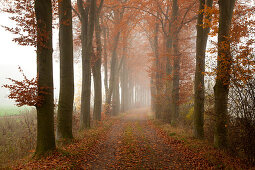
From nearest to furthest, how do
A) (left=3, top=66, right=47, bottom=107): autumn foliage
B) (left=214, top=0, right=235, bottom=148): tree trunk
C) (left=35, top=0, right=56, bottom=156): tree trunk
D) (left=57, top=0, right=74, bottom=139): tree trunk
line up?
Answer: 1. (left=3, top=66, right=47, bottom=107): autumn foliage
2. (left=35, top=0, right=56, bottom=156): tree trunk
3. (left=214, top=0, right=235, bottom=148): tree trunk
4. (left=57, top=0, right=74, bottom=139): tree trunk

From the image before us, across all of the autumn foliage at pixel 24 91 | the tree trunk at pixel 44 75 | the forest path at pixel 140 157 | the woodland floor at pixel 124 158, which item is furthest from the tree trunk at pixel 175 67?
the autumn foliage at pixel 24 91

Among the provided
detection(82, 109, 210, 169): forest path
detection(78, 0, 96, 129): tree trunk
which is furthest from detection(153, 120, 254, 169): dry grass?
detection(78, 0, 96, 129): tree trunk

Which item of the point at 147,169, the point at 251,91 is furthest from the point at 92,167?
the point at 251,91

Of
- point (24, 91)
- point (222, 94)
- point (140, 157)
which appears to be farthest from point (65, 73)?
point (222, 94)

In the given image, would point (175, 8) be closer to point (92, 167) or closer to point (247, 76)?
point (247, 76)

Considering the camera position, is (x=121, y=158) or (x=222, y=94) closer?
(x=222, y=94)

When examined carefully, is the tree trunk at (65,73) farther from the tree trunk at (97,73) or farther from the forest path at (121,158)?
the tree trunk at (97,73)

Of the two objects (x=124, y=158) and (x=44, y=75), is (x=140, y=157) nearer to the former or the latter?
(x=124, y=158)

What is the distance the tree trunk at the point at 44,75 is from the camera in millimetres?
5418

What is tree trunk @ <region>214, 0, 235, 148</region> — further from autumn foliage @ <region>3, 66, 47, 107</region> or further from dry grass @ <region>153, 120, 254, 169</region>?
autumn foliage @ <region>3, 66, 47, 107</region>

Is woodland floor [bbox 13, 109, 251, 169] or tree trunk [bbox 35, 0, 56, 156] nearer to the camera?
woodland floor [bbox 13, 109, 251, 169]

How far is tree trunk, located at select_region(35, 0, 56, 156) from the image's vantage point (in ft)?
17.8

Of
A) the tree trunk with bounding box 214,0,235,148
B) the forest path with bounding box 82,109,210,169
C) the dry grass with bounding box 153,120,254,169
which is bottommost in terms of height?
the forest path with bounding box 82,109,210,169

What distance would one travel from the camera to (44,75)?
18.1 ft
